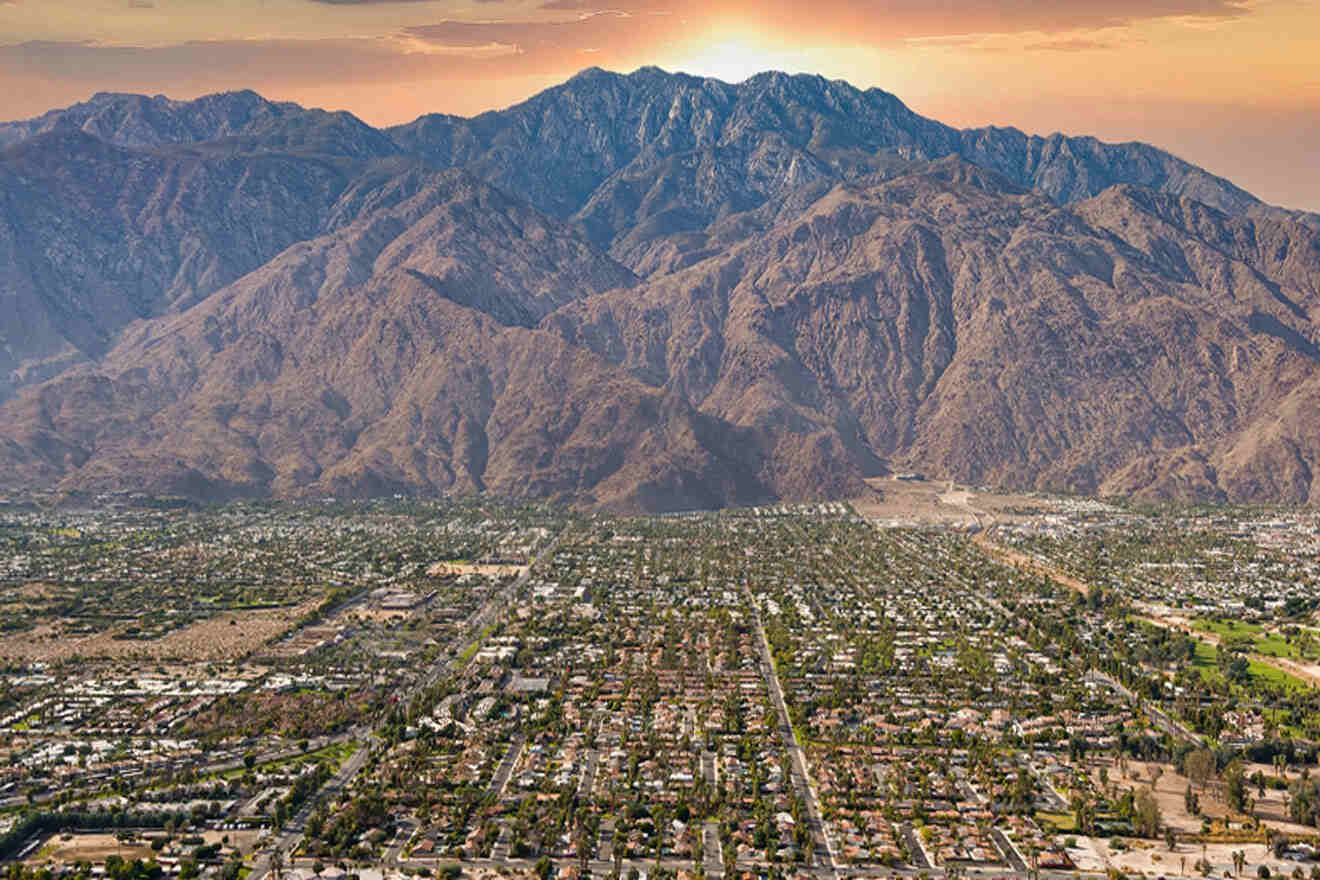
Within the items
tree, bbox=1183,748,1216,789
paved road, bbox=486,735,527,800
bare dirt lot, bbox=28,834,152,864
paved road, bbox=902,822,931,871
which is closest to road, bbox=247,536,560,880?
bare dirt lot, bbox=28,834,152,864

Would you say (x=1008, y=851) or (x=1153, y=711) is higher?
(x=1153, y=711)

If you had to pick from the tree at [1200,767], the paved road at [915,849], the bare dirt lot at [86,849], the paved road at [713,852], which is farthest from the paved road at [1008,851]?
the bare dirt lot at [86,849]

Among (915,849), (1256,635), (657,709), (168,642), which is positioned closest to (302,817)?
(657,709)

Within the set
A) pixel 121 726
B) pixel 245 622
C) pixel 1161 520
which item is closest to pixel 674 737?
pixel 121 726

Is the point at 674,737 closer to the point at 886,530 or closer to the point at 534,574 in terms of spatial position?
the point at 534,574

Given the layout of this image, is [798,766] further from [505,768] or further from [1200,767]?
[1200,767]

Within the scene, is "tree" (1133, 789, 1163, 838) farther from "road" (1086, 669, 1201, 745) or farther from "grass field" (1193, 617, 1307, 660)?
"grass field" (1193, 617, 1307, 660)

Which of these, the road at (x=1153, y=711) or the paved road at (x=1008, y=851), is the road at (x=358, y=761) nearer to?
the paved road at (x=1008, y=851)
